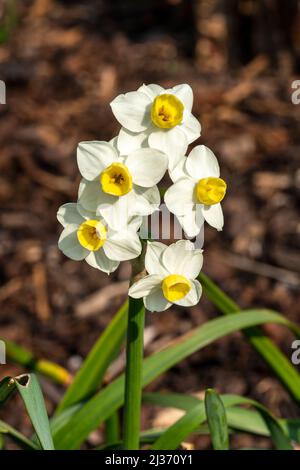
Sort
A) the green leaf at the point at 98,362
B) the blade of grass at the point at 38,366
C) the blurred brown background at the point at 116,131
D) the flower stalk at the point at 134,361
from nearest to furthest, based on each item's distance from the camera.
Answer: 1. the flower stalk at the point at 134,361
2. the green leaf at the point at 98,362
3. the blade of grass at the point at 38,366
4. the blurred brown background at the point at 116,131

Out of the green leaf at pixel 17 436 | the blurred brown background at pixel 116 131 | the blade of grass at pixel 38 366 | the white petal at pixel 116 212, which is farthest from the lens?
the blurred brown background at pixel 116 131

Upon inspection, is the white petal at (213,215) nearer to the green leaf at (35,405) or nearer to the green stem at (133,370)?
the green stem at (133,370)

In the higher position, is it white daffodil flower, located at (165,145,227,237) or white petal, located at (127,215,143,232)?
white daffodil flower, located at (165,145,227,237)

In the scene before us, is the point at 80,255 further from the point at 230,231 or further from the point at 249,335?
the point at 230,231

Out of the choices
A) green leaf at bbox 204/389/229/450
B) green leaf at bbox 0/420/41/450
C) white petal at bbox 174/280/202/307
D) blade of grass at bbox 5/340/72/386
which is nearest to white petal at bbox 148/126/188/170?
white petal at bbox 174/280/202/307

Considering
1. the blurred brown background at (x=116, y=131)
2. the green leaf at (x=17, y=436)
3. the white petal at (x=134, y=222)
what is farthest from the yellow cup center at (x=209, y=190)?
the blurred brown background at (x=116, y=131)

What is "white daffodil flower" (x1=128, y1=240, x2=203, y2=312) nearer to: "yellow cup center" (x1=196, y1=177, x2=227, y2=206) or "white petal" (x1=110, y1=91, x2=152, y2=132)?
"yellow cup center" (x1=196, y1=177, x2=227, y2=206)

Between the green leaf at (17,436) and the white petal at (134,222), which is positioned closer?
the white petal at (134,222)

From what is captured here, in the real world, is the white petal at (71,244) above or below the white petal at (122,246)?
above
